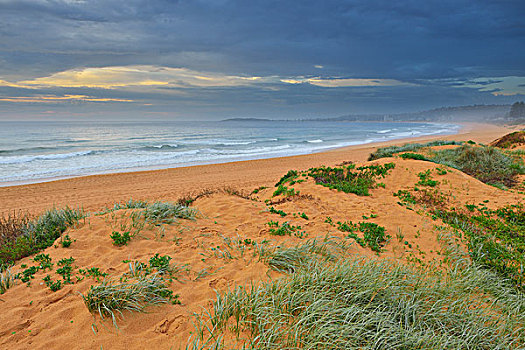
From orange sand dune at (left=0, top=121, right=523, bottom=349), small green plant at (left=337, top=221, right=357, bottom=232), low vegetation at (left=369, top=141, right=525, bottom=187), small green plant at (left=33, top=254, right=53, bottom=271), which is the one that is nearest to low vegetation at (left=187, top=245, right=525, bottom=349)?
orange sand dune at (left=0, top=121, right=523, bottom=349)

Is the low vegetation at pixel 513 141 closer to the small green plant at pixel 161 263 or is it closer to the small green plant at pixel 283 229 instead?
the small green plant at pixel 283 229

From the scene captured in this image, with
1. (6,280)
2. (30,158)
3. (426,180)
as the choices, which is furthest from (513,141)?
(30,158)

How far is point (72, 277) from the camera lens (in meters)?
3.94

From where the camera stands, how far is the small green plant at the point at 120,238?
15.9ft

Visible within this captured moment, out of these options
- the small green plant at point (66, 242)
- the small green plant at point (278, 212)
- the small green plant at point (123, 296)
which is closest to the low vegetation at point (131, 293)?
the small green plant at point (123, 296)

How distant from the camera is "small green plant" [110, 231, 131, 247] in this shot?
484cm

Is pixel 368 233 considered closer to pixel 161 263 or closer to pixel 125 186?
pixel 161 263

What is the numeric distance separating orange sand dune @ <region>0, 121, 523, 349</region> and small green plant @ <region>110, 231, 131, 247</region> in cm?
11

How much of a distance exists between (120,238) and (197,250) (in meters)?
1.36

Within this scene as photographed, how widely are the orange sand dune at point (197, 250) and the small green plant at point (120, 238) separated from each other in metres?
0.11

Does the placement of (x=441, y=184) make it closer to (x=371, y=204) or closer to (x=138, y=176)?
(x=371, y=204)

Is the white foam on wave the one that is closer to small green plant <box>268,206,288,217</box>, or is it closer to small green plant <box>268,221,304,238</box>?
small green plant <box>268,206,288,217</box>

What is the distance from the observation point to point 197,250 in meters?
4.85

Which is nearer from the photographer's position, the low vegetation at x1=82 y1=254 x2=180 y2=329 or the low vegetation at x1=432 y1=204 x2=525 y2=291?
the low vegetation at x1=82 y1=254 x2=180 y2=329
